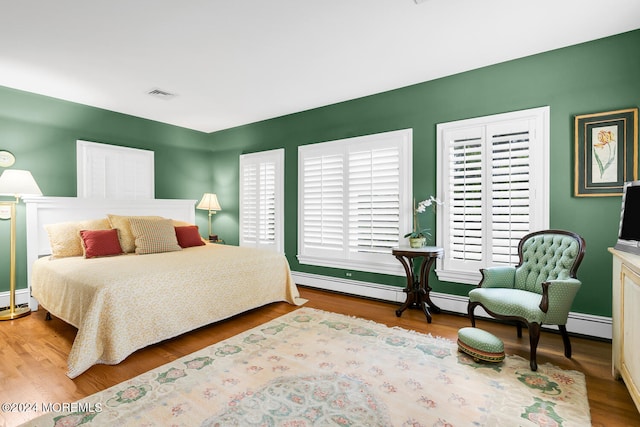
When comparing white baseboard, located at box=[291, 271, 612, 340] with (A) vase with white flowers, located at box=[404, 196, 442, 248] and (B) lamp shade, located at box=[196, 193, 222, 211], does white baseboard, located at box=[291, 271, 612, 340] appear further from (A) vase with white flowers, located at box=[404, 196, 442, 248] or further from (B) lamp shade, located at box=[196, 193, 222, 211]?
(B) lamp shade, located at box=[196, 193, 222, 211]

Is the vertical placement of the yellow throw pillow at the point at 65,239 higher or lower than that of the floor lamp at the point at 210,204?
lower

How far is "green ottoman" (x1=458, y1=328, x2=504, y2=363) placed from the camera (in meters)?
2.40

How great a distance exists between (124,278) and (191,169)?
11.8ft

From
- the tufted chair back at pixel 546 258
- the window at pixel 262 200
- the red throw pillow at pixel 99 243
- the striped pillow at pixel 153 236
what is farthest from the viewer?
the window at pixel 262 200

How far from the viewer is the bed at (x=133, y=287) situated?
2461mm

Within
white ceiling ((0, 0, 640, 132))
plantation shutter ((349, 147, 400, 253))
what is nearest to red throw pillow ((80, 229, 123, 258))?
white ceiling ((0, 0, 640, 132))

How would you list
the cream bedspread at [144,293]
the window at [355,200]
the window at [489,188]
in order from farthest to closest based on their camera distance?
the window at [355,200] → the window at [489,188] → the cream bedspread at [144,293]

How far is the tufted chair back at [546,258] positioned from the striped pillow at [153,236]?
12.4 feet

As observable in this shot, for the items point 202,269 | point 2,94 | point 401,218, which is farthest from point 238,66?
point 2,94

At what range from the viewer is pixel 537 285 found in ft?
9.21

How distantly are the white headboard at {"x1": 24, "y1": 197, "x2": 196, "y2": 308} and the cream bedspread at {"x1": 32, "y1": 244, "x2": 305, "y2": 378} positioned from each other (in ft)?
1.50

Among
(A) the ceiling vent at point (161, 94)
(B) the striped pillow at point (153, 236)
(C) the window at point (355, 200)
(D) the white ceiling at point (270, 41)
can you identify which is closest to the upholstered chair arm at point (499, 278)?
(C) the window at point (355, 200)

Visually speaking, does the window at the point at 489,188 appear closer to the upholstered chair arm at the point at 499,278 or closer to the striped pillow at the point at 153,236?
the upholstered chair arm at the point at 499,278

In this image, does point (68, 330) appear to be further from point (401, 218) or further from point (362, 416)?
point (401, 218)
